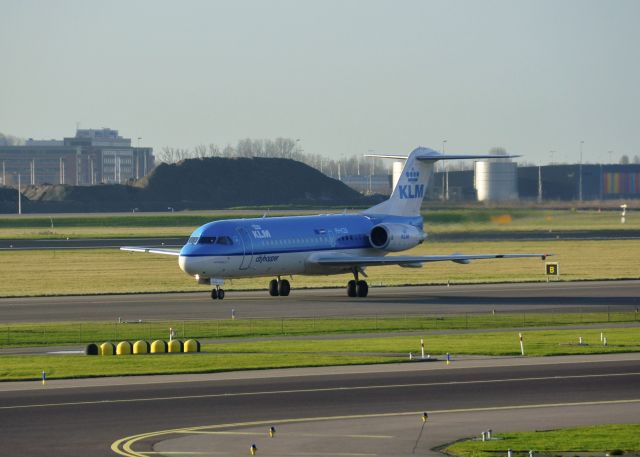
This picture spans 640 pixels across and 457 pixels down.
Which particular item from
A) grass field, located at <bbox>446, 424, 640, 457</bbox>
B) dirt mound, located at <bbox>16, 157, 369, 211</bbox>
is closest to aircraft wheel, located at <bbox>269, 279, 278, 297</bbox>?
grass field, located at <bbox>446, 424, 640, 457</bbox>

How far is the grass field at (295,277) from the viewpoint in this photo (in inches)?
2958

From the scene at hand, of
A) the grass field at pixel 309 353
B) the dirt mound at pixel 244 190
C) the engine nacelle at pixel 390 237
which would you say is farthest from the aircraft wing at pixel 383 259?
the dirt mound at pixel 244 190

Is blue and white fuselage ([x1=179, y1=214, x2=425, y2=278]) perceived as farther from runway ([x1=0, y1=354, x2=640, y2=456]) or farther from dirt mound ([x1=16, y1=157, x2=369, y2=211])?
dirt mound ([x1=16, y1=157, x2=369, y2=211])

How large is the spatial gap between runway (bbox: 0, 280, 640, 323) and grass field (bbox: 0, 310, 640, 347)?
2.17 meters

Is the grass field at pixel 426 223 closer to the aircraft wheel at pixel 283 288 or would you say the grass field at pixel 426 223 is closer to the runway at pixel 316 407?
the aircraft wheel at pixel 283 288

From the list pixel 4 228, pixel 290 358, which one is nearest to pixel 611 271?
pixel 290 358

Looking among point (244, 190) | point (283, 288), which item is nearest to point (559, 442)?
point (283, 288)

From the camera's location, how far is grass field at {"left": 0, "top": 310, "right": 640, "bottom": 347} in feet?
161

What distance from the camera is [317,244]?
219ft

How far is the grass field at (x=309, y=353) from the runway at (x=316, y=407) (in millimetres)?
1699

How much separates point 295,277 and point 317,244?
14.4 metres

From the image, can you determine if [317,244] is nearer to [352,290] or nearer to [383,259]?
[352,290]

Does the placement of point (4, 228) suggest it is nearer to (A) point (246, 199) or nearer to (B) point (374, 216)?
(A) point (246, 199)

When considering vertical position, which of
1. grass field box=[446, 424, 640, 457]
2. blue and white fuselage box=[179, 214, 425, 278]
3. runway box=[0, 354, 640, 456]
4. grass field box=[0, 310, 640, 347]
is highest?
blue and white fuselage box=[179, 214, 425, 278]
